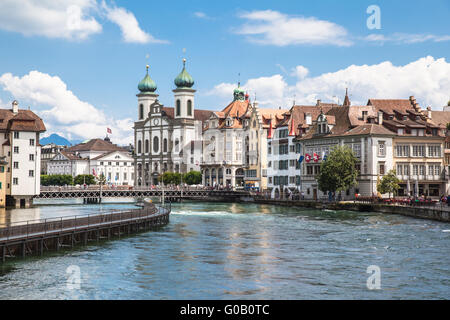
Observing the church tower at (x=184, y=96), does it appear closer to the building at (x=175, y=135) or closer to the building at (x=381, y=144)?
the building at (x=175, y=135)

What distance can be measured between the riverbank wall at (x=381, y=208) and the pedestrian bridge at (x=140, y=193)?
59.3 feet

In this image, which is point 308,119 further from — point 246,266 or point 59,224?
point 246,266

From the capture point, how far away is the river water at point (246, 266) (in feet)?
105

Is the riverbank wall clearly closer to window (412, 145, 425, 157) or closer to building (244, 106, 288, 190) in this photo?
window (412, 145, 425, 157)

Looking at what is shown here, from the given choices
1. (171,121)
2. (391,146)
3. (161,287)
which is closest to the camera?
(161,287)

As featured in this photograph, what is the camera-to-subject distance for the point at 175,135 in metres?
191

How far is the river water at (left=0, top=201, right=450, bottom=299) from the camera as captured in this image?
32.2 meters

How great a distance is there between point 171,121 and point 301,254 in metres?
150

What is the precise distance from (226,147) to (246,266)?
4814 inches

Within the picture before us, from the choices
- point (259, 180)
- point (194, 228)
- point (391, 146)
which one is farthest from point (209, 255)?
point (259, 180)

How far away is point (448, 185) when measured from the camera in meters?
103

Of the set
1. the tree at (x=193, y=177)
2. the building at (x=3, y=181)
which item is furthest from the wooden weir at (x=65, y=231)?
the tree at (x=193, y=177)
